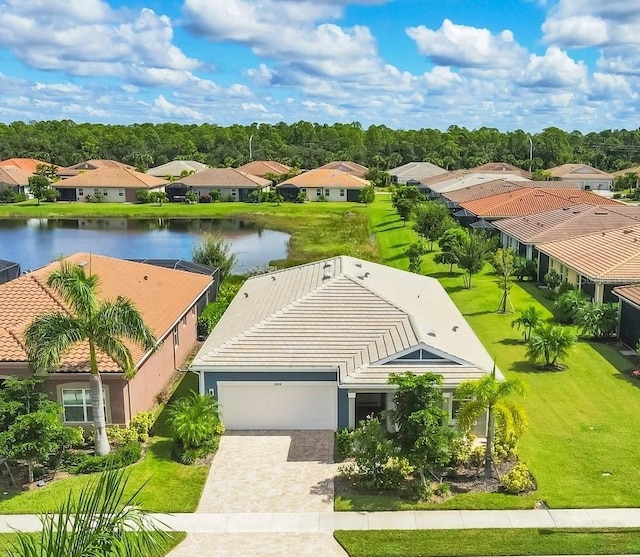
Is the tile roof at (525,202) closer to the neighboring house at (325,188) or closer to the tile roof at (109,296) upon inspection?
the neighboring house at (325,188)

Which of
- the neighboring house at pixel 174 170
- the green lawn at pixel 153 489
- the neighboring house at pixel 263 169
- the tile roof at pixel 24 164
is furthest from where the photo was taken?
the tile roof at pixel 24 164

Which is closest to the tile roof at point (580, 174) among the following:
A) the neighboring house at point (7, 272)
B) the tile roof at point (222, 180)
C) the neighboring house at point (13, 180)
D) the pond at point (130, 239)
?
the tile roof at point (222, 180)

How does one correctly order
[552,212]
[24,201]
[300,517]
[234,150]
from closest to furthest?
[300,517] → [552,212] → [24,201] → [234,150]

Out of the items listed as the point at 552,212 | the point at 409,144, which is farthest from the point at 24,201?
the point at 409,144

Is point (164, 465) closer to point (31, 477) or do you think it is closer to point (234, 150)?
point (31, 477)

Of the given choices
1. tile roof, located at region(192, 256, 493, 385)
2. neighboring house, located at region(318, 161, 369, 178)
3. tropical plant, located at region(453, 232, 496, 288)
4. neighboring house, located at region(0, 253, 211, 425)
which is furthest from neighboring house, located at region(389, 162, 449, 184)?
tile roof, located at region(192, 256, 493, 385)

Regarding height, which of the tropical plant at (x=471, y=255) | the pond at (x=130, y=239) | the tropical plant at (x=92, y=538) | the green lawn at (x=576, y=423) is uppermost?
the tropical plant at (x=92, y=538)

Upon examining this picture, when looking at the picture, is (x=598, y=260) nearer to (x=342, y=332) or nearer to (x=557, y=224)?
(x=557, y=224)

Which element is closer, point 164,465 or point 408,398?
point 408,398
